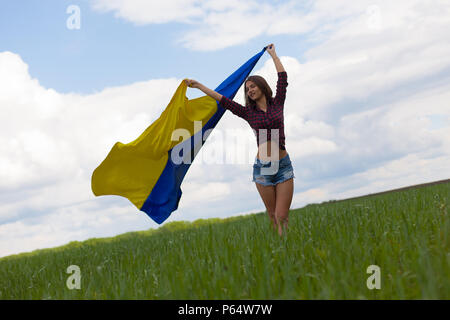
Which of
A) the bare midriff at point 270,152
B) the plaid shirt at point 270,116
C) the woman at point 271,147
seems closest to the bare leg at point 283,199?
the woman at point 271,147

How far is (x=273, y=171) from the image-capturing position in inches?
218

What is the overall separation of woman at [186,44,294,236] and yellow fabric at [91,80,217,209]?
1483mm

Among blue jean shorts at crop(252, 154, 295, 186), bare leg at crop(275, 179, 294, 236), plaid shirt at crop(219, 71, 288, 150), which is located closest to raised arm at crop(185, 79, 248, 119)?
plaid shirt at crop(219, 71, 288, 150)

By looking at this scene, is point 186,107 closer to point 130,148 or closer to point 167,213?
point 130,148

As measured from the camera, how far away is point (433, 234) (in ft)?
14.5

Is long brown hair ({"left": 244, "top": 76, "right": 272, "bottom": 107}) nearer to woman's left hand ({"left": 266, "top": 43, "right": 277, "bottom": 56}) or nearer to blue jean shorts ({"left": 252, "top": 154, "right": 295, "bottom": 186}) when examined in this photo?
Answer: woman's left hand ({"left": 266, "top": 43, "right": 277, "bottom": 56})

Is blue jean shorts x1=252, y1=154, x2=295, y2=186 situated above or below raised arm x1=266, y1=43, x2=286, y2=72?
below

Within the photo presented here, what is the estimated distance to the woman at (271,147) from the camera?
553cm

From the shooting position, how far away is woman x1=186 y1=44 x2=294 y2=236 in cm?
553

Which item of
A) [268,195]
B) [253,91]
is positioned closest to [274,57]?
[253,91]

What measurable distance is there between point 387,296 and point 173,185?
4.74 meters

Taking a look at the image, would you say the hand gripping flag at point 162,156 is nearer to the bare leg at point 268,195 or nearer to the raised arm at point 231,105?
the raised arm at point 231,105
